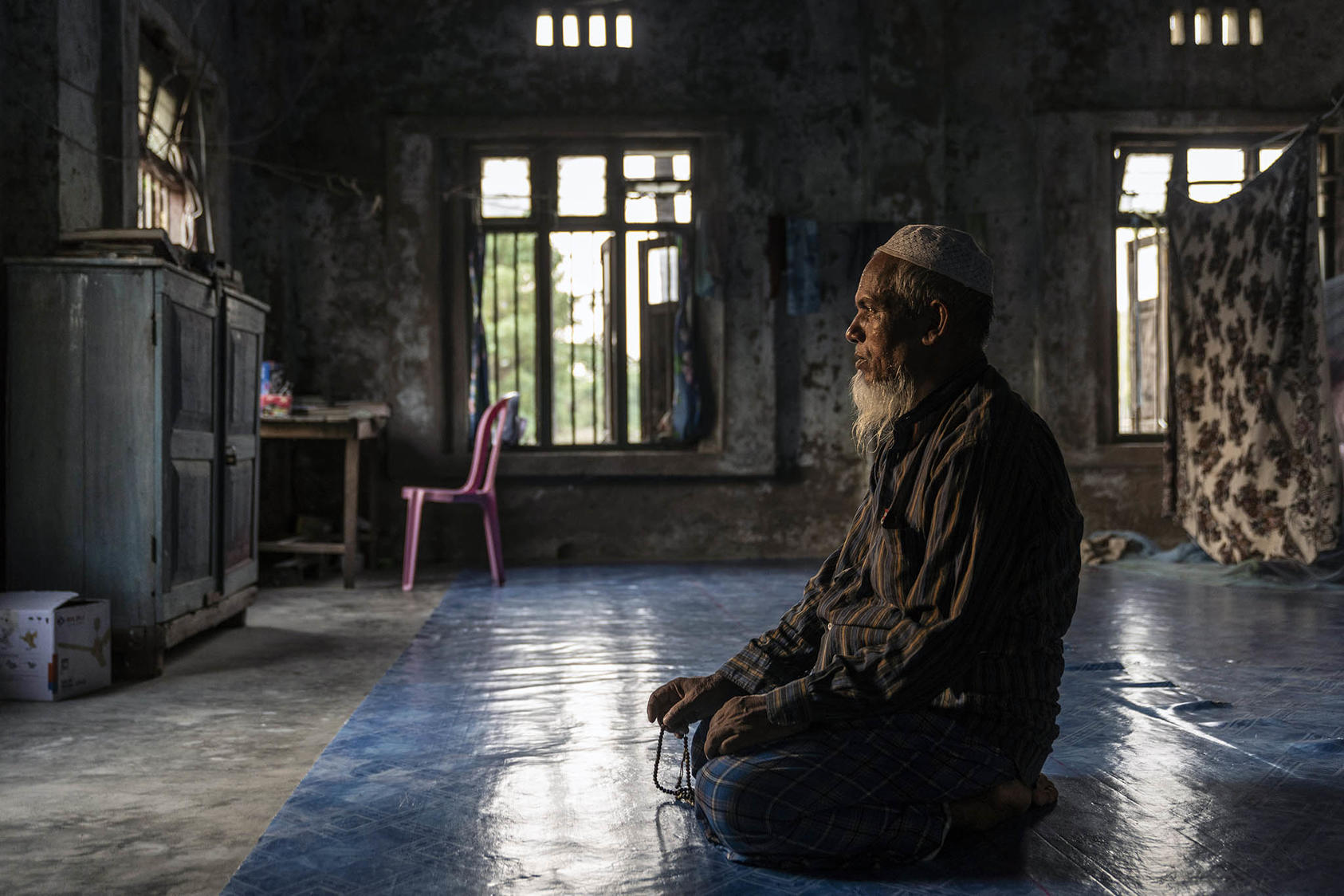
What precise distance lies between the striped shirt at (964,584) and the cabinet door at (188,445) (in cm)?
276

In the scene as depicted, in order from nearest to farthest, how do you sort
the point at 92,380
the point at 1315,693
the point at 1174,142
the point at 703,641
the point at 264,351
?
the point at 1315,693 < the point at 92,380 < the point at 703,641 < the point at 264,351 < the point at 1174,142

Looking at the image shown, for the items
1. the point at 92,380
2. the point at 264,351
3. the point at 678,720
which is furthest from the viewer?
the point at 264,351

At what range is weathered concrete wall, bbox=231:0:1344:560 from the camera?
7.33 metres

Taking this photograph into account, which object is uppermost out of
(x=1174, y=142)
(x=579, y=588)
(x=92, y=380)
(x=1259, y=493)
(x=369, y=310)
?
(x=1174, y=142)

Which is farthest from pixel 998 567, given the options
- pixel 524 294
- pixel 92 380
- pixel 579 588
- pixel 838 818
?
pixel 524 294

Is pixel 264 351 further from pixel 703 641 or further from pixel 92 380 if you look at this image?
pixel 703 641

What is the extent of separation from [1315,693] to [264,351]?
19.3 ft

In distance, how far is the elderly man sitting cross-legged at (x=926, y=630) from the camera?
176cm

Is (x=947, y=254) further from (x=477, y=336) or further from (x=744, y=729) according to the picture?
(x=477, y=336)

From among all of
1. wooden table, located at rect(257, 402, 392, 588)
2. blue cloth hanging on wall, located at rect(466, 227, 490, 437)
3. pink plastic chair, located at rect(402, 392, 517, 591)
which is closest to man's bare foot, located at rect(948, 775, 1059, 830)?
pink plastic chair, located at rect(402, 392, 517, 591)

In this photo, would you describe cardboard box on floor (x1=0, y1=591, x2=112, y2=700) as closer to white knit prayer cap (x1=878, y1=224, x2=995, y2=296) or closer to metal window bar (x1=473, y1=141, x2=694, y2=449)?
white knit prayer cap (x1=878, y1=224, x2=995, y2=296)

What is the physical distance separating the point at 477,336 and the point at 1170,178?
4663mm

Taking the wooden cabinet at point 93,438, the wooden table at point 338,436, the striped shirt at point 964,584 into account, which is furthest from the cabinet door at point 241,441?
the striped shirt at point 964,584

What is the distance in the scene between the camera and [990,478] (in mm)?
1769
